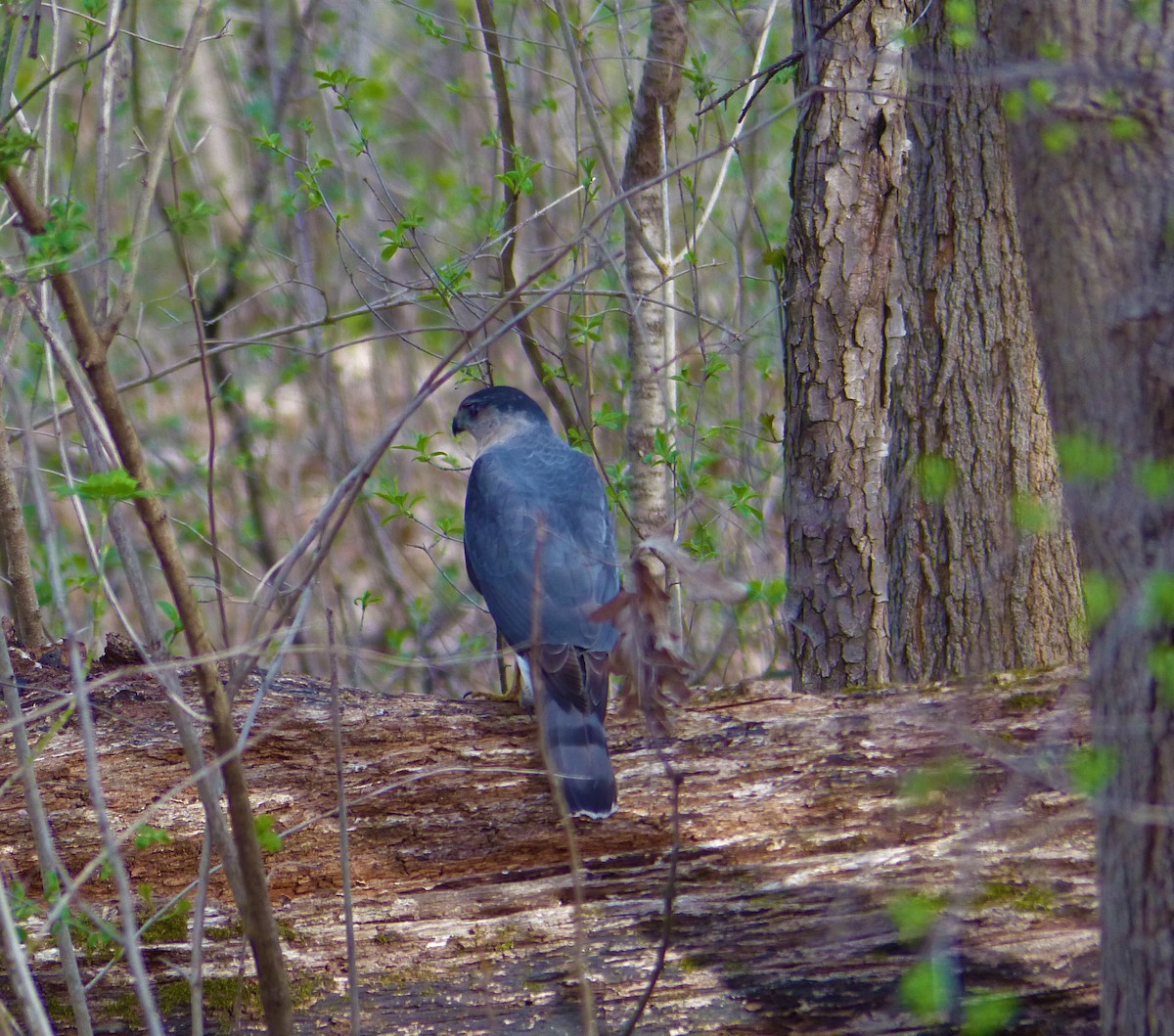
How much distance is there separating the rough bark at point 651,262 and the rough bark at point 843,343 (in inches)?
22.8

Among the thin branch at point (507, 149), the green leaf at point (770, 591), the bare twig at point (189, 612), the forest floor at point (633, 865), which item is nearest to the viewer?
the bare twig at point (189, 612)

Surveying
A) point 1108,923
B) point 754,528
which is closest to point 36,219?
point 1108,923

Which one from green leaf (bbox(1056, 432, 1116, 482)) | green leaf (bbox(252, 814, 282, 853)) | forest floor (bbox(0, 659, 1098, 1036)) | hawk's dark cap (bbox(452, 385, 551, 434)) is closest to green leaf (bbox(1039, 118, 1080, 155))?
green leaf (bbox(1056, 432, 1116, 482))

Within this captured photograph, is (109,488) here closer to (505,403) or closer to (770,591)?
(770,591)

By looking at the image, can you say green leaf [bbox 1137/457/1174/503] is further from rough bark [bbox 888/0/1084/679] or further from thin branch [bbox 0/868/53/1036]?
rough bark [bbox 888/0/1084/679]

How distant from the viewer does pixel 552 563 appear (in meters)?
4.06

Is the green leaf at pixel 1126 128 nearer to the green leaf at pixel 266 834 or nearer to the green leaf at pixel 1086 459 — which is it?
the green leaf at pixel 1086 459

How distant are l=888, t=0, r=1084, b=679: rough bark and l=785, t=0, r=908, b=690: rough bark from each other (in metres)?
0.09

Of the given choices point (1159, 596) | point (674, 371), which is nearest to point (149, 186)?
point (1159, 596)

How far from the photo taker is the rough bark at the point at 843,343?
4121mm

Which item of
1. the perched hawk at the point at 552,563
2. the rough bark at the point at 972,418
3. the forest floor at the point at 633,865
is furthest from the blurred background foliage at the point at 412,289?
the forest floor at the point at 633,865

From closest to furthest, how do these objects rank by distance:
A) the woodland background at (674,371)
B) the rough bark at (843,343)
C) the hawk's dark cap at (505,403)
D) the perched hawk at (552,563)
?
1. the woodland background at (674,371)
2. the perched hawk at (552,563)
3. the rough bark at (843,343)
4. the hawk's dark cap at (505,403)

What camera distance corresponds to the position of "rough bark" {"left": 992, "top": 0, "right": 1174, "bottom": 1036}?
177cm

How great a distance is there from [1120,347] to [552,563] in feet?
8.15
